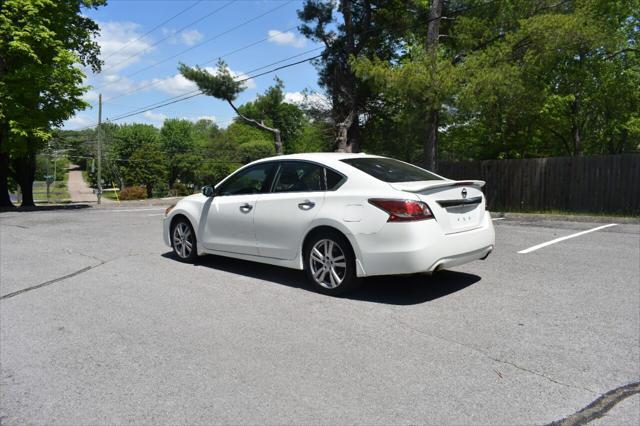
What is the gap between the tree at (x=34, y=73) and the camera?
20.7m

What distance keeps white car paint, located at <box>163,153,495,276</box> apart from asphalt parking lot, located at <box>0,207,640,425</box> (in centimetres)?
43

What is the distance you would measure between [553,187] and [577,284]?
39.8ft

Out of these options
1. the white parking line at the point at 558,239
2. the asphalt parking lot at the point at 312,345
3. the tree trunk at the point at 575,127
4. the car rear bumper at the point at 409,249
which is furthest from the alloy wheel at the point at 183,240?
the tree trunk at the point at 575,127

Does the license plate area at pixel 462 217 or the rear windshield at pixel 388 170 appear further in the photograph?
the rear windshield at pixel 388 170

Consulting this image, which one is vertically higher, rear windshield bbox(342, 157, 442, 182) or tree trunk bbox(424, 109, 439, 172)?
tree trunk bbox(424, 109, 439, 172)

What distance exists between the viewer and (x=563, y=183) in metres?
16.3

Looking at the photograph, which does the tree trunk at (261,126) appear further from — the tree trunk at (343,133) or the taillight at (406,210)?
the taillight at (406,210)

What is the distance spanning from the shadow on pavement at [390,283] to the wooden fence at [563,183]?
447 inches

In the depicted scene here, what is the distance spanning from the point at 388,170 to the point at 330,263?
1.28 metres

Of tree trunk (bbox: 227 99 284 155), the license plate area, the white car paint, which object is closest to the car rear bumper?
the white car paint

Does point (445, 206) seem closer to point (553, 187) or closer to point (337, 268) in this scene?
point (337, 268)

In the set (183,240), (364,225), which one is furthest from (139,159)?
(364,225)

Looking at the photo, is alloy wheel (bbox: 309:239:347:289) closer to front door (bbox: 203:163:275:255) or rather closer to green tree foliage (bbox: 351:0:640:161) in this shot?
front door (bbox: 203:163:275:255)

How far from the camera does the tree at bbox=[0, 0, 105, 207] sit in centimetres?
2066
